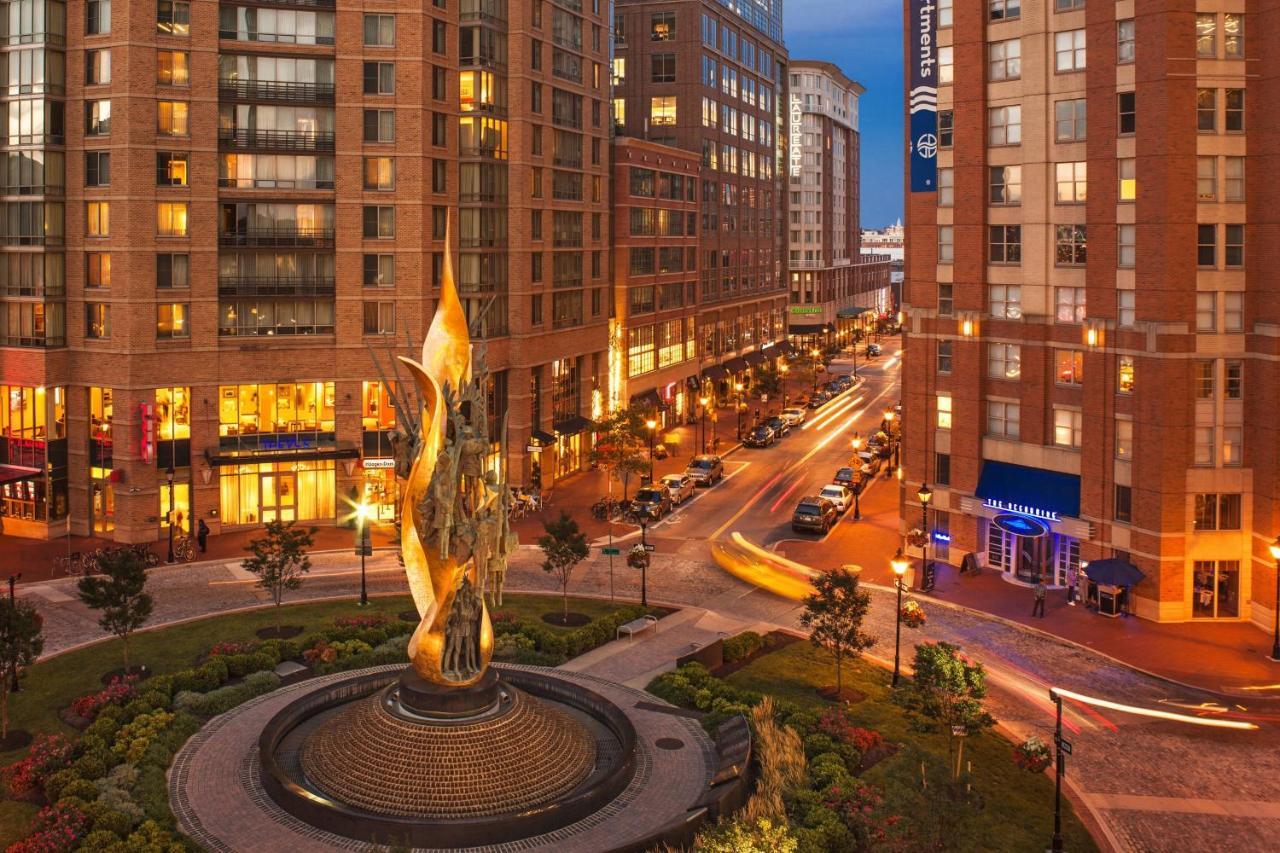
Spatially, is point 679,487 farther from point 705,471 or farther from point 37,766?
point 37,766

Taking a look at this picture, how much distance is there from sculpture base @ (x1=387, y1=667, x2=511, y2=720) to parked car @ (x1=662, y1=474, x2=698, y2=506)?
4014 cm

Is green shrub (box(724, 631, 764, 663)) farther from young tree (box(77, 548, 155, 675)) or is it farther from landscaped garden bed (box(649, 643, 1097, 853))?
young tree (box(77, 548, 155, 675))

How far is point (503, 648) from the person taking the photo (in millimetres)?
39531

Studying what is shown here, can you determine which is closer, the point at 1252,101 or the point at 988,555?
the point at 1252,101

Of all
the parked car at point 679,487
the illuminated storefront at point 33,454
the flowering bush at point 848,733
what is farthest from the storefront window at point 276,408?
the flowering bush at point 848,733

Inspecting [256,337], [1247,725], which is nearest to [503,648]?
[1247,725]

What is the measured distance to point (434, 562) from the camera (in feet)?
92.7

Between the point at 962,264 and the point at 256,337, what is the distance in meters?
35.9

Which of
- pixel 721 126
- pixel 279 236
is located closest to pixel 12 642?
→ pixel 279 236

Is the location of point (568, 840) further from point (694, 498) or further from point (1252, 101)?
point (694, 498)

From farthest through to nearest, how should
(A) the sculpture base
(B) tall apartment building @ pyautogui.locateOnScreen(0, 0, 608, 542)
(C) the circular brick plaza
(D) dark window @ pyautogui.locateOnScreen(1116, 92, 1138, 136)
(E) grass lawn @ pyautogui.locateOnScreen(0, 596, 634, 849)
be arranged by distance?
(B) tall apartment building @ pyautogui.locateOnScreen(0, 0, 608, 542) < (D) dark window @ pyautogui.locateOnScreen(1116, 92, 1138, 136) < (E) grass lawn @ pyautogui.locateOnScreen(0, 596, 634, 849) < (A) the sculpture base < (C) the circular brick plaza

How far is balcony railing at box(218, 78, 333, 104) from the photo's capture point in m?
59.6

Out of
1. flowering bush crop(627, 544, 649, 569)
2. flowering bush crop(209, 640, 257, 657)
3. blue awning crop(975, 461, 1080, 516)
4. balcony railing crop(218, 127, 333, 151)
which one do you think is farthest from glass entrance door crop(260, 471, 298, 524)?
blue awning crop(975, 461, 1080, 516)

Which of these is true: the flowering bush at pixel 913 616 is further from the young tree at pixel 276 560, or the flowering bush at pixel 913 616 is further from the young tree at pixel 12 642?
the young tree at pixel 12 642
